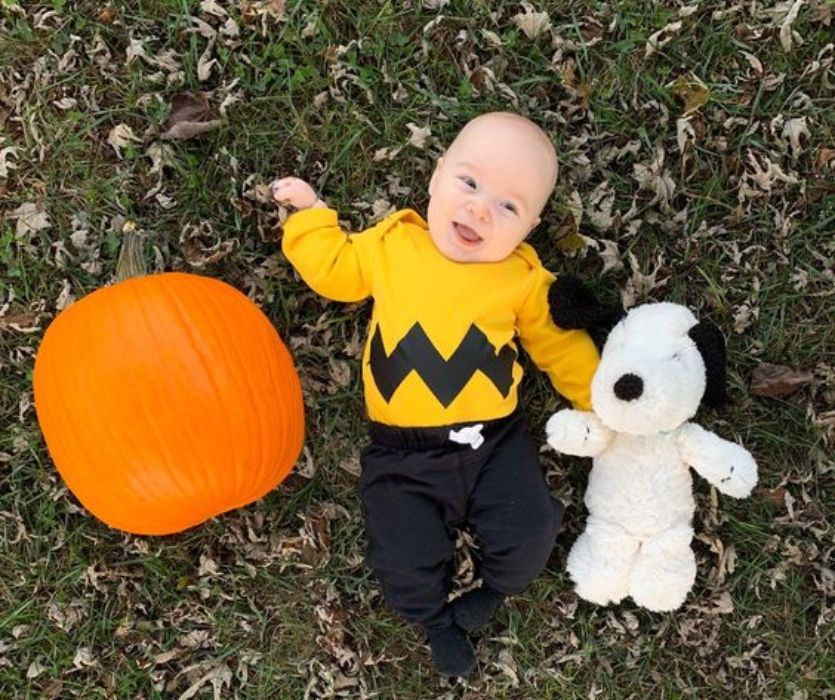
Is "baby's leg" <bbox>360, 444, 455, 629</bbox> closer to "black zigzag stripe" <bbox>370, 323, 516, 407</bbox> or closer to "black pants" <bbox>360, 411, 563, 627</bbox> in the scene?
"black pants" <bbox>360, 411, 563, 627</bbox>

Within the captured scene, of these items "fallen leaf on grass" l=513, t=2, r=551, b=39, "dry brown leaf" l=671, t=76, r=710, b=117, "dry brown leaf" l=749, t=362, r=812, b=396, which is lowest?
"dry brown leaf" l=749, t=362, r=812, b=396

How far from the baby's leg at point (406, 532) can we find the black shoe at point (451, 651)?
0.35 feet

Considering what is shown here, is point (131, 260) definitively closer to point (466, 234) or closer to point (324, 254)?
point (324, 254)

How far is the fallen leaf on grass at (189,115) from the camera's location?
3451 mm

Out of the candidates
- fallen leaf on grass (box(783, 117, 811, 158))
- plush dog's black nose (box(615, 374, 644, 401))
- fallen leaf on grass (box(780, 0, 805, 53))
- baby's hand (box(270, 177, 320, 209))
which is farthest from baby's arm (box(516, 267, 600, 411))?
fallen leaf on grass (box(780, 0, 805, 53))

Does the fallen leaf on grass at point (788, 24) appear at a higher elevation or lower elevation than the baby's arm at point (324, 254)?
higher

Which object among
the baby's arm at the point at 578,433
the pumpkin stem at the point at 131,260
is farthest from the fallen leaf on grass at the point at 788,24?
the pumpkin stem at the point at 131,260

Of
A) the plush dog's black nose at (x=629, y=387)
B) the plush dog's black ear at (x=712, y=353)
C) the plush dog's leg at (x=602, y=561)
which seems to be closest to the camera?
the plush dog's black nose at (x=629, y=387)

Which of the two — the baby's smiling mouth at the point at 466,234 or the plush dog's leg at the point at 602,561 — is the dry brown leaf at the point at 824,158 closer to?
the baby's smiling mouth at the point at 466,234

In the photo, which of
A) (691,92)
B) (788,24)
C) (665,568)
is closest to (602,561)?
(665,568)

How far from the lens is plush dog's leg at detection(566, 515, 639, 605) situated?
10.7ft

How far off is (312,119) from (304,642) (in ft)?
6.42

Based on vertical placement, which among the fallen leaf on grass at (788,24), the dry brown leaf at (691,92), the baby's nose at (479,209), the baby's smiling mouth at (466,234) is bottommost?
the baby's smiling mouth at (466,234)

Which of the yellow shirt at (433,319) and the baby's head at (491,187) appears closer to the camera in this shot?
the baby's head at (491,187)
